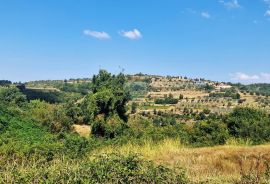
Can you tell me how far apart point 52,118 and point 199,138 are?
42.6 m

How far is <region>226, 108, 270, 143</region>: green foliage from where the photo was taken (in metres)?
21.6

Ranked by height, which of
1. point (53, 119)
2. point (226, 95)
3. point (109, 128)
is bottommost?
point (53, 119)

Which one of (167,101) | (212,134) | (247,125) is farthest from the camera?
(167,101)

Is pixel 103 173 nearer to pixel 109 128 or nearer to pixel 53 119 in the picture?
pixel 109 128

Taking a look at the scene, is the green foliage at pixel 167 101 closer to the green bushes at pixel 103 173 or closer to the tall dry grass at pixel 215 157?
the tall dry grass at pixel 215 157

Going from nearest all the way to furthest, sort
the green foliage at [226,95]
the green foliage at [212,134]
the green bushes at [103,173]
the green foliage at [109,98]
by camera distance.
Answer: the green bushes at [103,173]
the green foliage at [212,134]
the green foliage at [109,98]
the green foliage at [226,95]

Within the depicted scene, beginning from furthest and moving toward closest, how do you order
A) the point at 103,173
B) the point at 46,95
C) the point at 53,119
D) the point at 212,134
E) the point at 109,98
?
the point at 46,95 → the point at 53,119 → the point at 109,98 → the point at 212,134 → the point at 103,173

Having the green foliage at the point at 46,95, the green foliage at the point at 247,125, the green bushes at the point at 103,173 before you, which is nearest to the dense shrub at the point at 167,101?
the green foliage at the point at 46,95

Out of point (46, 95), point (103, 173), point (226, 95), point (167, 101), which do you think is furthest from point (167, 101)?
point (103, 173)

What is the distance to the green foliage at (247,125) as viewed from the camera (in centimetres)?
2162

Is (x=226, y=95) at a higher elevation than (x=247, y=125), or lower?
lower

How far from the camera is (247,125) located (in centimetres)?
2231

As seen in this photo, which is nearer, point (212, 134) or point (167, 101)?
point (212, 134)

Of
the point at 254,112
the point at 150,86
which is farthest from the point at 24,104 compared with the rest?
the point at 150,86
